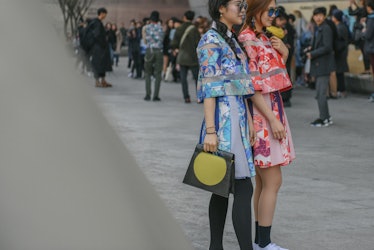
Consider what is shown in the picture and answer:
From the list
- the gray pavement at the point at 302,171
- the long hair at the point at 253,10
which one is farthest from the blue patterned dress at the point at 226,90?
the gray pavement at the point at 302,171

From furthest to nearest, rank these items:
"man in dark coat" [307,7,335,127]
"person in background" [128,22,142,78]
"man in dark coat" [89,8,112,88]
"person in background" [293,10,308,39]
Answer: "person in background" [128,22,142,78], "person in background" [293,10,308,39], "man in dark coat" [89,8,112,88], "man in dark coat" [307,7,335,127]

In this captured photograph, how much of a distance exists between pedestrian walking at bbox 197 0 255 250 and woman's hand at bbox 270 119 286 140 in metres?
0.23

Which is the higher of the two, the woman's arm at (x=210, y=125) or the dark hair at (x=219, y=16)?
the dark hair at (x=219, y=16)

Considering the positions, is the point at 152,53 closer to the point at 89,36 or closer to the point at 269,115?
the point at 89,36

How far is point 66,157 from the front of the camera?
816 millimetres

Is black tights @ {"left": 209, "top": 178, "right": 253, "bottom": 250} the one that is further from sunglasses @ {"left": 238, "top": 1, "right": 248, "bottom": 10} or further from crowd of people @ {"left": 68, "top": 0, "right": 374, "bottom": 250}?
sunglasses @ {"left": 238, "top": 1, "right": 248, "bottom": 10}

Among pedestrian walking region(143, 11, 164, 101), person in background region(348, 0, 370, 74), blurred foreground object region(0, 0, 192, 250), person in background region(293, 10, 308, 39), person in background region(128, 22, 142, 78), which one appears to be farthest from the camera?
person in background region(128, 22, 142, 78)

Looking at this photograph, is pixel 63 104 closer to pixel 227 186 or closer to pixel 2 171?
pixel 2 171

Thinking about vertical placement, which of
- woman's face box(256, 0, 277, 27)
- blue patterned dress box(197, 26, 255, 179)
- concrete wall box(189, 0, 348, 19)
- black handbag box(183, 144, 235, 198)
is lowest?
concrete wall box(189, 0, 348, 19)

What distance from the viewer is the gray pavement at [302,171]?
573 cm

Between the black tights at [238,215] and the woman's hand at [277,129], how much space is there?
31 cm

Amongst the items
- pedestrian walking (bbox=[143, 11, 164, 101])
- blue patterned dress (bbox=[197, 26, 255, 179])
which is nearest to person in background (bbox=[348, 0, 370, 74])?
pedestrian walking (bbox=[143, 11, 164, 101])

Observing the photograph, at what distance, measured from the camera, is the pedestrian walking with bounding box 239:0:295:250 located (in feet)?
16.0

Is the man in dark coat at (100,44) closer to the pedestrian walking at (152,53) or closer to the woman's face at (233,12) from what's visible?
the pedestrian walking at (152,53)
